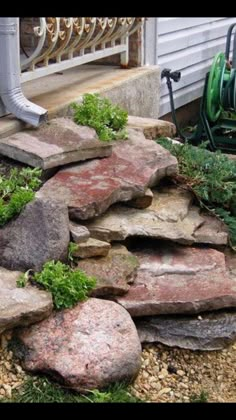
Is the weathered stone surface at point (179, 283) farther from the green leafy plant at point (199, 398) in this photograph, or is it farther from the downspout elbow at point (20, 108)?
the downspout elbow at point (20, 108)

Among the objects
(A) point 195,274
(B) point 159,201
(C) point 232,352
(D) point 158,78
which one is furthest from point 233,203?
(D) point 158,78

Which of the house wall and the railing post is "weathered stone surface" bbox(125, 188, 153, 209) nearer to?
the railing post

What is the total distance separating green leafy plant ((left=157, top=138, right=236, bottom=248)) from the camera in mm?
4039

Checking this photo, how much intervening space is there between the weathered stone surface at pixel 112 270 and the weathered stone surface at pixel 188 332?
8.5 inches

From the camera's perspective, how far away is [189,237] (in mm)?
3572

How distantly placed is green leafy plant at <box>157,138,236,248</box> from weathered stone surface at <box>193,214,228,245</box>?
2.5 inches

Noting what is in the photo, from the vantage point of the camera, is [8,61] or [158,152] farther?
[158,152]

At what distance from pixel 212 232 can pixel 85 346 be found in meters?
1.35

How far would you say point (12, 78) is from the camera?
12.6ft

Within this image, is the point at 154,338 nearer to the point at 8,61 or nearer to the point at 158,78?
the point at 8,61

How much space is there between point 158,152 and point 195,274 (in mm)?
987
